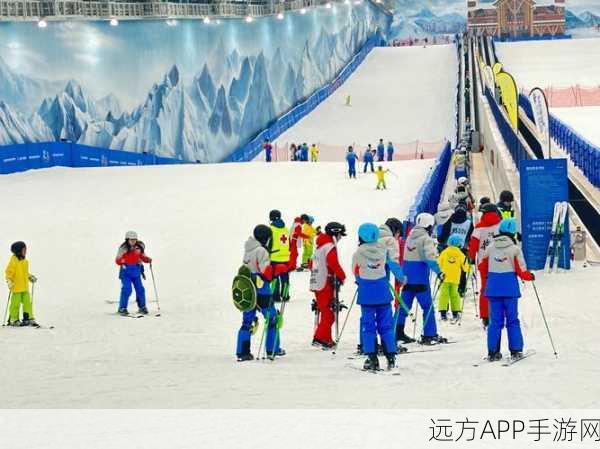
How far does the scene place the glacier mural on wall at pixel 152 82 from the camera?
113 feet

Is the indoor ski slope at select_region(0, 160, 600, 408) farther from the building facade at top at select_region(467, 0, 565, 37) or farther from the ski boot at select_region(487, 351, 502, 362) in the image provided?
the building facade at top at select_region(467, 0, 565, 37)

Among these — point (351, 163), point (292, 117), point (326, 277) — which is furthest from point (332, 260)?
point (292, 117)

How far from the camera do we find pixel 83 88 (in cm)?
3634

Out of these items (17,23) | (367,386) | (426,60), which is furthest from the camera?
(426,60)

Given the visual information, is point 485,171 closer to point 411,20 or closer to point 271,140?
point 271,140

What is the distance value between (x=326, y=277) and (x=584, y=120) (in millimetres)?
25353

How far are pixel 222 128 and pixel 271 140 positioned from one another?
2952 mm

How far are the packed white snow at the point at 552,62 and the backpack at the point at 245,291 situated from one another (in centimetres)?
4409

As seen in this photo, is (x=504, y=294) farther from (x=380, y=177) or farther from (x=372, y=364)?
(x=380, y=177)

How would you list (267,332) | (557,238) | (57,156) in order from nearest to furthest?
(267,332), (557,238), (57,156)

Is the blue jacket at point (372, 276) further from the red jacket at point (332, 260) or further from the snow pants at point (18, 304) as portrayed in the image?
the snow pants at point (18, 304)

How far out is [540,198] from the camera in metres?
15.4

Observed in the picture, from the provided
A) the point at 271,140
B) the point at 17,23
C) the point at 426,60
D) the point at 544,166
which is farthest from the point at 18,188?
the point at 426,60

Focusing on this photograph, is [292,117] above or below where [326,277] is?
above
